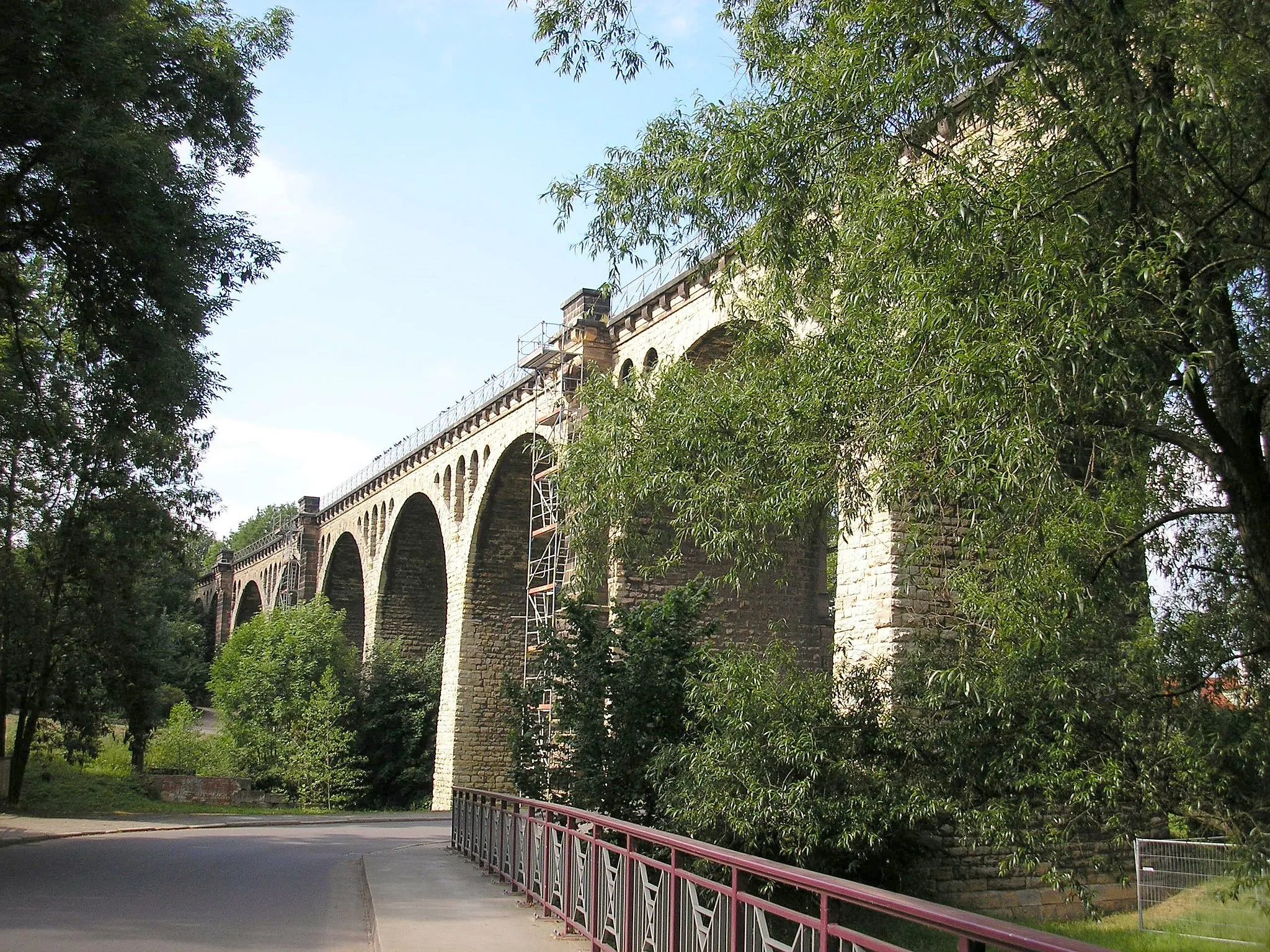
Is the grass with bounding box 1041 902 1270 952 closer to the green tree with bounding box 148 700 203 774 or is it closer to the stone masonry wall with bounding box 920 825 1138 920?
the stone masonry wall with bounding box 920 825 1138 920

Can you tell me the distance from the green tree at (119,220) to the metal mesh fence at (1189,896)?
963 centimetres

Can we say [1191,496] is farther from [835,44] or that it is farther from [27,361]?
[27,361]

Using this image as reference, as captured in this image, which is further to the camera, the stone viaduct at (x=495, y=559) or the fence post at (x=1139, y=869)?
the stone viaduct at (x=495, y=559)

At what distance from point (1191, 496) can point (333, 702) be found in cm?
2457

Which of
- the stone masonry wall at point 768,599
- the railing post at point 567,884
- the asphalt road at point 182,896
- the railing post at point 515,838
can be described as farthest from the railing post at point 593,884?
the stone masonry wall at point 768,599

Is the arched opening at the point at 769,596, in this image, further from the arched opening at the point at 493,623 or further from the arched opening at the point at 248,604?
the arched opening at the point at 248,604

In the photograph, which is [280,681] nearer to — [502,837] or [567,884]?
[502,837]

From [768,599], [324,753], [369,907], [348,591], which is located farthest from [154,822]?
[348,591]

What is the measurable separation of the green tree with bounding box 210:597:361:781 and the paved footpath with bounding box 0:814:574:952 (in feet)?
43.0

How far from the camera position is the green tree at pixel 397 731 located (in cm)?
3023

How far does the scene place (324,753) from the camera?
27.6m

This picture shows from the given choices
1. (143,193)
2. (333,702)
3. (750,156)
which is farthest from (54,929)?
(333,702)

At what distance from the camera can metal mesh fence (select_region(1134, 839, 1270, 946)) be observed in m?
9.11

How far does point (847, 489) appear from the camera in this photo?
23.3ft
